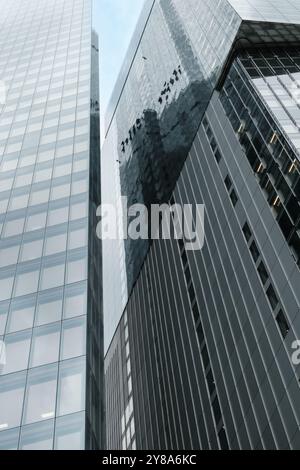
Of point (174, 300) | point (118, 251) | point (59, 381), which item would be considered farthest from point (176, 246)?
point (59, 381)

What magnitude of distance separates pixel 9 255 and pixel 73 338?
1226 centimetres

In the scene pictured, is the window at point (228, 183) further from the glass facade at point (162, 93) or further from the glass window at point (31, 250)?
the glass window at point (31, 250)

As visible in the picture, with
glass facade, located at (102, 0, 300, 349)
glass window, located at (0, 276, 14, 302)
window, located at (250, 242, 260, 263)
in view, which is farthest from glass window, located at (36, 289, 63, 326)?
glass facade, located at (102, 0, 300, 349)

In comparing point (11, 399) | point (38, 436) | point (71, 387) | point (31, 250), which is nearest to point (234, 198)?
point (31, 250)

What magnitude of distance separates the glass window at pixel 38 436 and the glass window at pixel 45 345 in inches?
Answer: 182

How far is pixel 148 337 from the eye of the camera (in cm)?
8081

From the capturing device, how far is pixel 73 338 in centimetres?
3747

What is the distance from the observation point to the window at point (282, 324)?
147 feet

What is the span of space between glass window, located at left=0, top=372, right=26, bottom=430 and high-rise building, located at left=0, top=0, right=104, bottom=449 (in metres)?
0.06

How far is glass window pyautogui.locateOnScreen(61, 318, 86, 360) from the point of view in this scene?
120 feet

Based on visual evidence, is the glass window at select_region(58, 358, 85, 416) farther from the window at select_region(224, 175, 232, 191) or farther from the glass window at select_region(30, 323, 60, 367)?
the window at select_region(224, 175, 232, 191)

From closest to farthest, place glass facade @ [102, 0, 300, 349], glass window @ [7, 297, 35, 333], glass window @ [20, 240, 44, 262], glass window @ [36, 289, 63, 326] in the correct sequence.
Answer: glass window @ [7, 297, 35, 333] → glass window @ [36, 289, 63, 326] → glass window @ [20, 240, 44, 262] → glass facade @ [102, 0, 300, 349]

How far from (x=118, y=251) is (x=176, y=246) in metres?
33.3

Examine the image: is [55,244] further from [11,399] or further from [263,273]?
[263,273]
